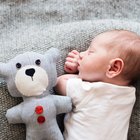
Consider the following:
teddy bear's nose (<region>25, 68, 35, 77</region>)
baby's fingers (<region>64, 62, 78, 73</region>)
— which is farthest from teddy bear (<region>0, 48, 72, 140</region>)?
baby's fingers (<region>64, 62, 78, 73</region>)

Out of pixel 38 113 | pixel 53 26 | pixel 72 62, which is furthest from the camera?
pixel 53 26

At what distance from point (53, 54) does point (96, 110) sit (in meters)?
0.20

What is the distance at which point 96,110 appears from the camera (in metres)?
0.97

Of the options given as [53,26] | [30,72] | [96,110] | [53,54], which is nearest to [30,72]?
[30,72]

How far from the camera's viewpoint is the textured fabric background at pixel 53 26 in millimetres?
1045

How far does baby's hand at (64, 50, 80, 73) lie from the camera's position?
105 centimetres

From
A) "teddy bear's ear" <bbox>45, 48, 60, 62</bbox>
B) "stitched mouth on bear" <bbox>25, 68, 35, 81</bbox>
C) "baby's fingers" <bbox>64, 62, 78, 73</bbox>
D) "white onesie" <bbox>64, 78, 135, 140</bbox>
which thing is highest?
"teddy bear's ear" <bbox>45, 48, 60, 62</bbox>

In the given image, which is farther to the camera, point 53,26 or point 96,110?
point 53,26

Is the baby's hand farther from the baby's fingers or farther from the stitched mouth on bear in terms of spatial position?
the stitched mouth on bear

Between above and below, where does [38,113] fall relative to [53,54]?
below

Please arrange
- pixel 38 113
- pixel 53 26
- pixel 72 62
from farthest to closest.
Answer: pixel 53 26 < pixel 72 62 < pixel 38 113

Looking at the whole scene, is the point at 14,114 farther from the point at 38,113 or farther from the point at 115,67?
the point at 115,67

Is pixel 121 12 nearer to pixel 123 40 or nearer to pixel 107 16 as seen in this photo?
pixel 107 16

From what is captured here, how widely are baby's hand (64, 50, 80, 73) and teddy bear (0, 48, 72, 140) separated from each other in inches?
4.0
